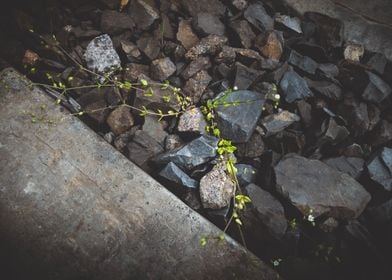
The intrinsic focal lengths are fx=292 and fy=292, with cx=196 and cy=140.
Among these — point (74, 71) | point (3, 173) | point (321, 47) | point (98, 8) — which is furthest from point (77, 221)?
point (321, 47)

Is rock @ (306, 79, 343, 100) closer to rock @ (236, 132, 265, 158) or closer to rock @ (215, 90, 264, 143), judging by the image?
rock @ (215, 90, 264, 143)

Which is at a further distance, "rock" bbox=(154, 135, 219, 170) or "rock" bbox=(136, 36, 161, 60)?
"rock" bbox=(136, 36, 161, 60)

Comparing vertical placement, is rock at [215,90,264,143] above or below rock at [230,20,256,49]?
below

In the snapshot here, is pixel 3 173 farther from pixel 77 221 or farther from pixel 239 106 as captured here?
pixel 239 106

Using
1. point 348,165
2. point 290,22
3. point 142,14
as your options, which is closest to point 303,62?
point 290,22

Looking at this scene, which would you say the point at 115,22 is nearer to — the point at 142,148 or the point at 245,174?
the point at 142,148

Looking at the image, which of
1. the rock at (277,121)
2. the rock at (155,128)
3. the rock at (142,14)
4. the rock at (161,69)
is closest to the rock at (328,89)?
the rock at (277,121)

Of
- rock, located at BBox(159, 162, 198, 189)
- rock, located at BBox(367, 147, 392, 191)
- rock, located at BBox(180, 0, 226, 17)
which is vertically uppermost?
rock, located at BBox(180, 0, 226, 17)

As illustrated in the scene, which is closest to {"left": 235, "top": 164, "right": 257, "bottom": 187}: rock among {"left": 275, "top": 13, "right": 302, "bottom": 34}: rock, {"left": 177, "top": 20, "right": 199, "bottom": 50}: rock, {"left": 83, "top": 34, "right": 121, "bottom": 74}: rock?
{"left": 177, "top": 20, "right": 199, "bottom": 50}: rock
